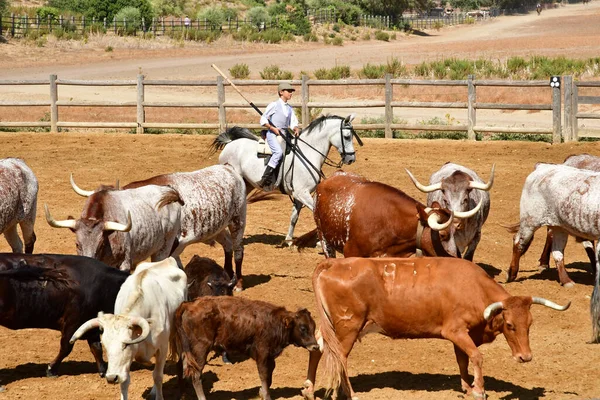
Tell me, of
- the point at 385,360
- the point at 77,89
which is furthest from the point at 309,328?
the point at 77,89

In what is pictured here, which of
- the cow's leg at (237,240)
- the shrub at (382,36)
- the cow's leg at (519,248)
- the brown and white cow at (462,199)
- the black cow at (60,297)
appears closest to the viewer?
the black cow at (60,297)

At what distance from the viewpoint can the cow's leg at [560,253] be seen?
40.7ft

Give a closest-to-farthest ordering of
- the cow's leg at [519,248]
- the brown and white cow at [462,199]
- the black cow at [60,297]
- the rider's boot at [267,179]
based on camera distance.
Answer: the black cow at [60,297]
the brown and white cow at [462,199]
the cow's leg at [519,248]
the rider's boot at [267,179]

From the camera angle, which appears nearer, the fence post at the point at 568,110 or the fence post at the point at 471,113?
the fence post at the point at 568,110

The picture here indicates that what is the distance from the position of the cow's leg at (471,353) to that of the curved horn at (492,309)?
28 centimetres

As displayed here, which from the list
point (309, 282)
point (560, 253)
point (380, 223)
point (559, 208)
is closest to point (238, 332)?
point (380, 223)

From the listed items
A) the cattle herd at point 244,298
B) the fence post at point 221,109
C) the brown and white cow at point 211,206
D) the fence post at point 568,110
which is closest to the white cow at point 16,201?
the brown and white cow at point 211,206

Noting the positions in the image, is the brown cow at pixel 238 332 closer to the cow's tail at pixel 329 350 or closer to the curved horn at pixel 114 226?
the cow's tail at pixel 329 350

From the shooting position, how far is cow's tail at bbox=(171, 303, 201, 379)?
810 centimetres

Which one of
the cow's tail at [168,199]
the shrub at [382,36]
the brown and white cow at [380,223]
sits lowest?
the brown and white cow at [380,223]

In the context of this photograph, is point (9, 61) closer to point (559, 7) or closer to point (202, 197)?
point (202, 197)

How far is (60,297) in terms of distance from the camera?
8781mm

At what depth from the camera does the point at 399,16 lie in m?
72.8

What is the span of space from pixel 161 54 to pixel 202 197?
1480 inches
